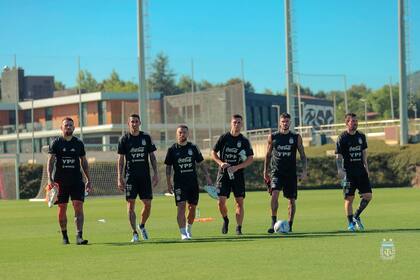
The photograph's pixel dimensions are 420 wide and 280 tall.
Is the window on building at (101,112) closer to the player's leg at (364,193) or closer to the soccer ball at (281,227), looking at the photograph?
the player's leg at (364,193)

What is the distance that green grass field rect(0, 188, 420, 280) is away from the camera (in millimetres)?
9773

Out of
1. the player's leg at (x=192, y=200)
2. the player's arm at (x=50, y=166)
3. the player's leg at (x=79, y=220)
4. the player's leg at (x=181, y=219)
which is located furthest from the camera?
the player's leg at (x=192, y=200)

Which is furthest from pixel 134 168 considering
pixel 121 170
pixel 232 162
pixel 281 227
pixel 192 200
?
pixel 281 227

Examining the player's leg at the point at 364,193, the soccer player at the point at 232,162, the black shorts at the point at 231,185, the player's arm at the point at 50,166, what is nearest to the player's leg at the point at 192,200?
the soccer player at the point at 232,162

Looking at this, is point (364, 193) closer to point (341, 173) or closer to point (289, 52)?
point (341, 173)

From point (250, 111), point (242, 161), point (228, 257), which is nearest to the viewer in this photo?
point (228, 257)

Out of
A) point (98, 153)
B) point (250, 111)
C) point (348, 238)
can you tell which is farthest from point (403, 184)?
point (250, 111)

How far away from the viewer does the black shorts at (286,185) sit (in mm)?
15672

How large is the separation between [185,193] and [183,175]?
321 mm

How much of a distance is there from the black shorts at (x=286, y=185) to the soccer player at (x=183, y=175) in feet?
5.15

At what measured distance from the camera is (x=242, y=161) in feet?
51.3

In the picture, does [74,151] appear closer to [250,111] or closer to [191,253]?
[191,253]

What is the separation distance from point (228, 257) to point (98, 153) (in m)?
36.3

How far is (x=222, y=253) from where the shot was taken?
1184 centimetres
